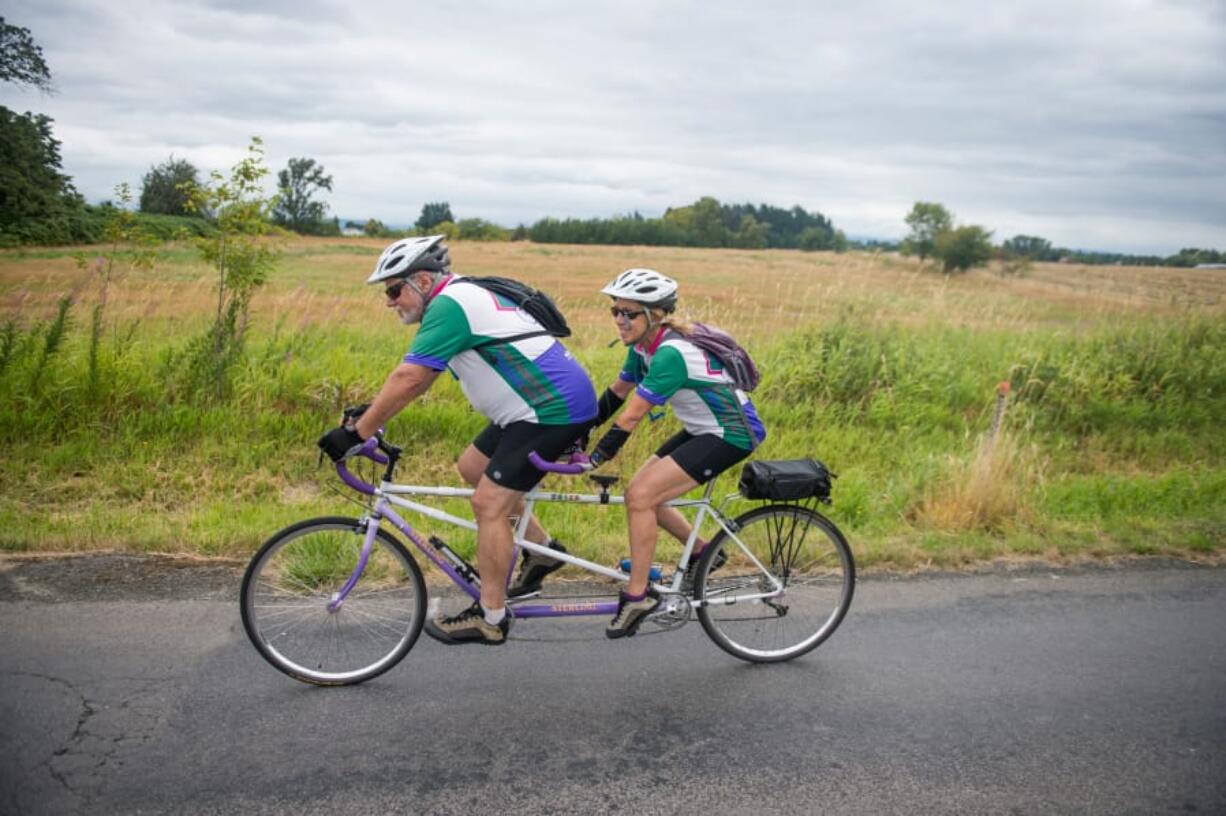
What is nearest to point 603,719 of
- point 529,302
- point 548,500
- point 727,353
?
point 548,500

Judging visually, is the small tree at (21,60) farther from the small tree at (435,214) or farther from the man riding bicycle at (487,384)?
the small tree at (435,214)

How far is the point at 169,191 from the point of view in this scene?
1000 centimetres

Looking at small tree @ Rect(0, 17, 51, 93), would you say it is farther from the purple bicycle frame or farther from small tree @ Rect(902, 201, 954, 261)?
small tree @ Rect(902, 201, 954, 261)

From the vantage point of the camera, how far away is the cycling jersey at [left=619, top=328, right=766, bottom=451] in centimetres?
393

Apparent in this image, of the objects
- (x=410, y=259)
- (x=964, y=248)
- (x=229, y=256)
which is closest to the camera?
(x=410, y=259)

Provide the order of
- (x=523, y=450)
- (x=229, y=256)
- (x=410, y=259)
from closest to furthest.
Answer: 1. (x=410, y=259)
2. (x=523, y=450)
3. (x=229, y=256)

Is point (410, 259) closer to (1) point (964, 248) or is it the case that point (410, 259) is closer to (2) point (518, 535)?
(2) point (518, 535)

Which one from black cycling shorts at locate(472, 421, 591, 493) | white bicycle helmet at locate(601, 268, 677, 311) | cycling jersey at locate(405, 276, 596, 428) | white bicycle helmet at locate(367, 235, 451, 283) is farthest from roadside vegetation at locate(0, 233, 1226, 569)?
white bicycle helmet at locate(367, 235, 451, 283)

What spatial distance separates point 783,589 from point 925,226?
57.8 metres

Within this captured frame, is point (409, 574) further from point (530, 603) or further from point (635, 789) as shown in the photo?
point (635, 789)

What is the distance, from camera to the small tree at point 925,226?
49125 mm

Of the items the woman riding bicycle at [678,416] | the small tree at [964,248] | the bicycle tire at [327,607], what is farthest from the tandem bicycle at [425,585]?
the small tree at [964,248]

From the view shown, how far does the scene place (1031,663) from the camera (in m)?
4.39

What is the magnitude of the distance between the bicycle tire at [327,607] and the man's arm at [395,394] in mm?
570
